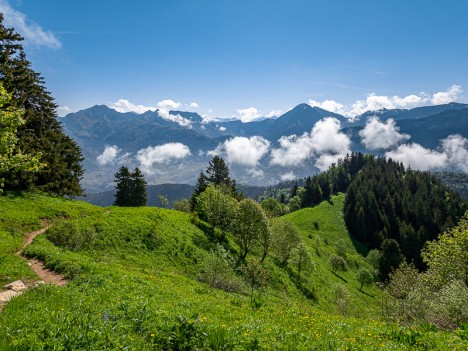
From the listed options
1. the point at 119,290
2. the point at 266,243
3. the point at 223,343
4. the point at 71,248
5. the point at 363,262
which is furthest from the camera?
the point at 363,262

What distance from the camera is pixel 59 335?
8102mm

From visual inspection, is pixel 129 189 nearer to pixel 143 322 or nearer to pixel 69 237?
pixel 69 237

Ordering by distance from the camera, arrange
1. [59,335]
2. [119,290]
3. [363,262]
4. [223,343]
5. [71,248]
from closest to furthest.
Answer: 1. [59,335]
2. [223,343]
3. [119,290]
4. [71,248]
5. [363,262]

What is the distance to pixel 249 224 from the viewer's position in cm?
5200

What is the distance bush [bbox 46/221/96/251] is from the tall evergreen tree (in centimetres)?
1117

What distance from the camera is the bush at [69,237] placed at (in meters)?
30.0

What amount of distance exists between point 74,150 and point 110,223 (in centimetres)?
2795

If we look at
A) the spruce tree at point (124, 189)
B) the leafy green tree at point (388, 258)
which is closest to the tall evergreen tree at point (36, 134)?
the spruce tree at point (124, 189)

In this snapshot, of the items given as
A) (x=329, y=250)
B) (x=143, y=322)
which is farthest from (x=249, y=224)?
(x=329, y=250)

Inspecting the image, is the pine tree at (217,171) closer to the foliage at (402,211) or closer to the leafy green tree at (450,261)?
the leafy green tree at (450,261)

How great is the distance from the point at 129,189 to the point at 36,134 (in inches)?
1833

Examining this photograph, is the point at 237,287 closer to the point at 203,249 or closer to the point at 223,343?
the point at 203,249

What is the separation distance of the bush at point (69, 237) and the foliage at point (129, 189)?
66.0 meters

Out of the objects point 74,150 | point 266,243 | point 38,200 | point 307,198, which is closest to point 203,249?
point 266,243
